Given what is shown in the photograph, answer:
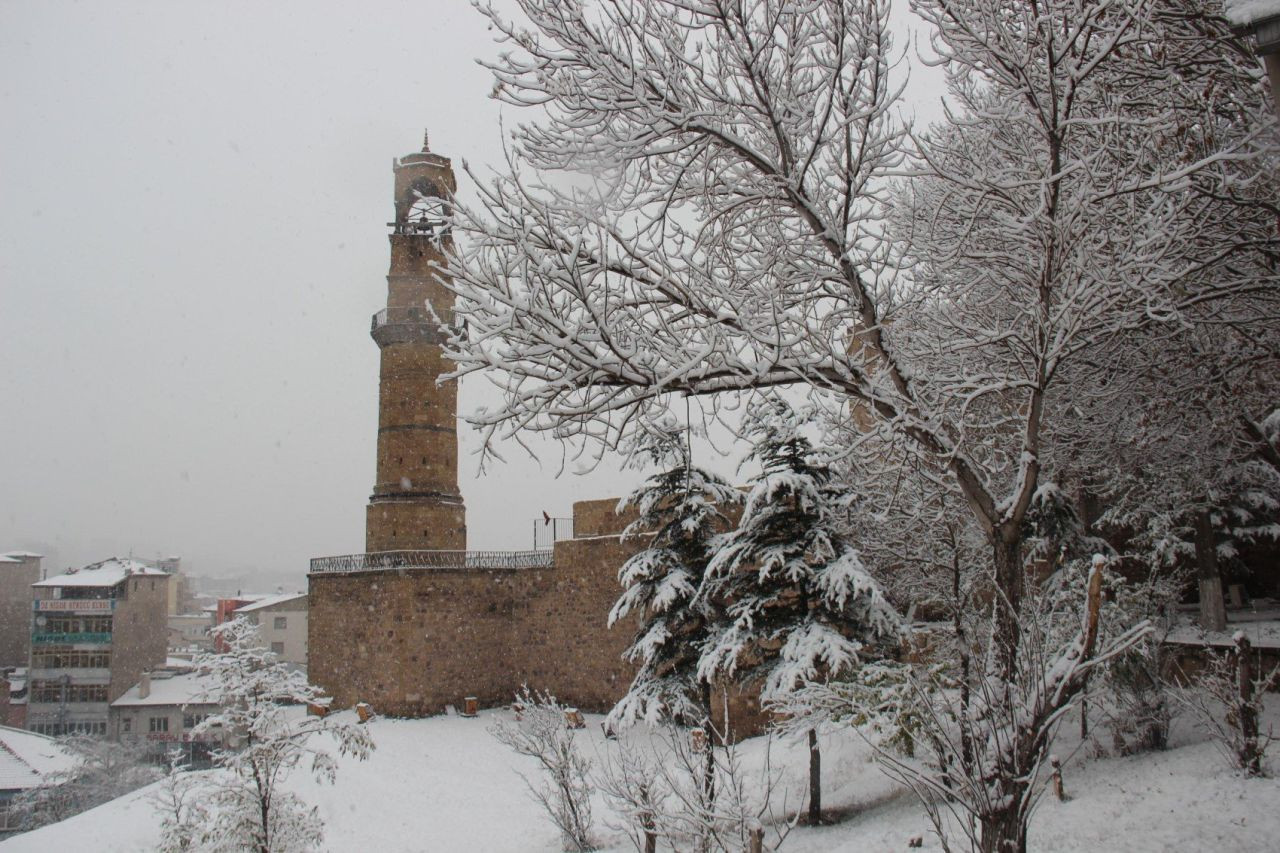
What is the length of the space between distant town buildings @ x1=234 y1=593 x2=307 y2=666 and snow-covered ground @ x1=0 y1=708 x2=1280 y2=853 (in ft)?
114

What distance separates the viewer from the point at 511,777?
1506 cm

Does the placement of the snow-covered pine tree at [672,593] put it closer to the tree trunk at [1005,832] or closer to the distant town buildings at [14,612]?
the tree trunk at [1005,832]

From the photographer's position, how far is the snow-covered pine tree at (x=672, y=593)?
11.0 metres

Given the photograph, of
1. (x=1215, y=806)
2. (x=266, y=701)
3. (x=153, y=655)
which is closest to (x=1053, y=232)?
(x=1215, y=806)

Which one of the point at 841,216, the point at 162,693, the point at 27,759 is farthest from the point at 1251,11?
the point at 162,693

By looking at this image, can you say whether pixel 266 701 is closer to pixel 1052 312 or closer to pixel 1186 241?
pixel 1052 312

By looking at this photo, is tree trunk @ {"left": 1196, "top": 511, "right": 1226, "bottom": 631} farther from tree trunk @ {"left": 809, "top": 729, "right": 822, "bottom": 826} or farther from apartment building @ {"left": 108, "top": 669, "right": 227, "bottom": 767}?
apartment building @ {"left": 108, "top": 669, "right": 227, "bottom": 767}

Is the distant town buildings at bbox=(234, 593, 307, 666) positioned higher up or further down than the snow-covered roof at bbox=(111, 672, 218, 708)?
higher up

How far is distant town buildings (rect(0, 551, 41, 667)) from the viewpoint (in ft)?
164

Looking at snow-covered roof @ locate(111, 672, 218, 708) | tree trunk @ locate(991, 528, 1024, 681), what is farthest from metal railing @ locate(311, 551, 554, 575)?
snow-covered roof @ locate(111, 672, 218, 708)

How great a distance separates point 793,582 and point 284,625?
46.3 m

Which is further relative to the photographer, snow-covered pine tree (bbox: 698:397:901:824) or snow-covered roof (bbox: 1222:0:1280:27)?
snow-covered pine tree (bbox: 698:397:901:824)

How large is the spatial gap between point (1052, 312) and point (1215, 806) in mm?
5085

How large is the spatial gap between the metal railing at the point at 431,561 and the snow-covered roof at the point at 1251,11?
1795cm
